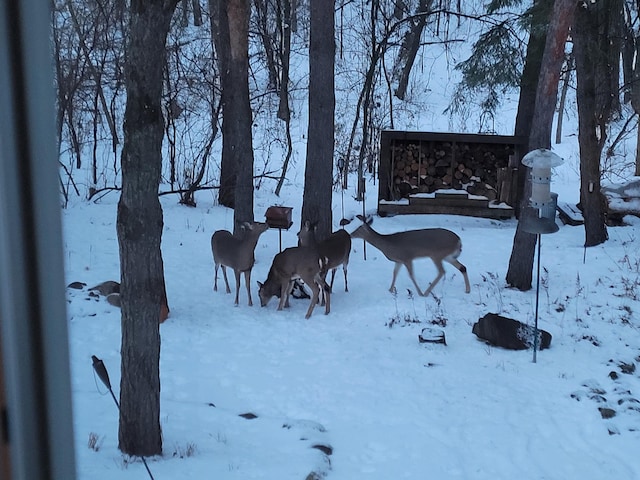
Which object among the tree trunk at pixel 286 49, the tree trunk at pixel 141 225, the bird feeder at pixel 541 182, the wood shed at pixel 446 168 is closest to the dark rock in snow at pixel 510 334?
the bird feeder at pixel 541 182

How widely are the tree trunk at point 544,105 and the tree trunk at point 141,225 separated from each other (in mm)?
5316

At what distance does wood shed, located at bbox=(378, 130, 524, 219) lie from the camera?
1573 cm

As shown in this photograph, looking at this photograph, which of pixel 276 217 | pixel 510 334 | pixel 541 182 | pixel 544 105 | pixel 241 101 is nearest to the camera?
pixel 541 182

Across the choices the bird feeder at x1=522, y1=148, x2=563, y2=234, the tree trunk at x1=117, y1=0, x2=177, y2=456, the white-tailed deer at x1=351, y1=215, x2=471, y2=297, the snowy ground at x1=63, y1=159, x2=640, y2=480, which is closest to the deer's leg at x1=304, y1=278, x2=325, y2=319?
the snowy ground at x1=63, y1=159, x2=640, y2=480

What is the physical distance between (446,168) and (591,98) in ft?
15.2

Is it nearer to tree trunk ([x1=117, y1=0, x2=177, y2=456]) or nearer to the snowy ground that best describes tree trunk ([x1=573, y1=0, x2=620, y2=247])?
the snowy ground

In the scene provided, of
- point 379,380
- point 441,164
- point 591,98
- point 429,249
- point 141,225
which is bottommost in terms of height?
point 379,380

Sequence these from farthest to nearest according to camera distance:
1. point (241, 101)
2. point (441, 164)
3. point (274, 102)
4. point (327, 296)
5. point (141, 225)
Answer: point (274, 102) < point (441, 164) < point (241, 101) < point (327, 296) < point (141, 225)

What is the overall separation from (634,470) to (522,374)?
1.99 metres

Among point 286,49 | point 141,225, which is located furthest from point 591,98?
point 141,225

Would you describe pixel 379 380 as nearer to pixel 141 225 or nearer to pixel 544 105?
pixel 141 225

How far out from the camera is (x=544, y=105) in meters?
9.45

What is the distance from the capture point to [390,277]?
11.2m

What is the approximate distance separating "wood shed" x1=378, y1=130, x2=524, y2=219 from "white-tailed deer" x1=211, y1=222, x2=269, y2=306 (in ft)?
18.7
